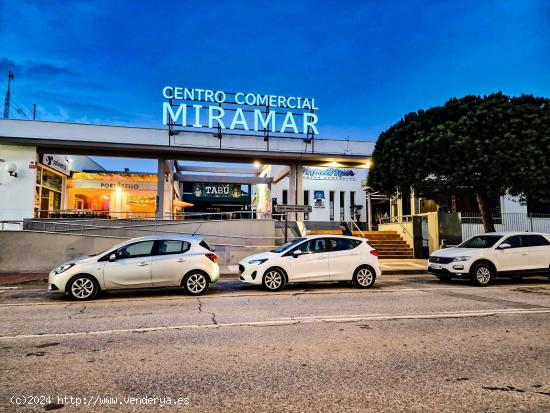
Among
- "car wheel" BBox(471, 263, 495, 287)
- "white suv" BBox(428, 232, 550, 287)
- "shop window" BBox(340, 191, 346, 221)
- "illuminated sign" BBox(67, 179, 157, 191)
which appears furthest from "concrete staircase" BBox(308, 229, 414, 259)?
"illuminated sign" BBox(67, 179, 157, 191)

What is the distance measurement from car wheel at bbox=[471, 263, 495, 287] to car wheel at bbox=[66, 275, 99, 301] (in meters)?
10.6

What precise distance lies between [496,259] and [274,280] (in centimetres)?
693

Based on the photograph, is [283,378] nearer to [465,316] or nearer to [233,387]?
[233,387]

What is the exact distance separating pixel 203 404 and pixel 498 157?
1269 cm

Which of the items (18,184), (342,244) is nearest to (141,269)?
(342,244)

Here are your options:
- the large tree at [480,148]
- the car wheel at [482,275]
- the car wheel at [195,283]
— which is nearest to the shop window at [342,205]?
the large tree at [480,148]

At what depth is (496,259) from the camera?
1151cm

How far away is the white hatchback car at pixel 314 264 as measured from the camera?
1030cm

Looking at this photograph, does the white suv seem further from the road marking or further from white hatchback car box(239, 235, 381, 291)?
the road marking

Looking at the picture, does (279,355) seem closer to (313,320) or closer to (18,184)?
(313,320)

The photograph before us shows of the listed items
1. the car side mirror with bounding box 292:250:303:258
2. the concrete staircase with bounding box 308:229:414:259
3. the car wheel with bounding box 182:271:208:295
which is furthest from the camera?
the concrete staircase with bounding box 308:229:414:259

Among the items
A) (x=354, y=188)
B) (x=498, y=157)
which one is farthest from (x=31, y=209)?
(x=354, y=188)

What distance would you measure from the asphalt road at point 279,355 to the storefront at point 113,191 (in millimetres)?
15485

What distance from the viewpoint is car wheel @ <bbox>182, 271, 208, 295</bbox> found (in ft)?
31.6
